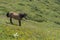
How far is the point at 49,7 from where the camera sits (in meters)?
83.8

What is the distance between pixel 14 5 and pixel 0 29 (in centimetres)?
5139

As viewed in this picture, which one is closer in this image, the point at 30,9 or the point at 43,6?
the point at 30,9

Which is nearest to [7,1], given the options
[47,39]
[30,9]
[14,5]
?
[14,5]

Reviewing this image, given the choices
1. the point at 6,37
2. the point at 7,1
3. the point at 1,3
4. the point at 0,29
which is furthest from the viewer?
the point at 7,1

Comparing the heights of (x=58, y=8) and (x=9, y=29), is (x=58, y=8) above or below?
below

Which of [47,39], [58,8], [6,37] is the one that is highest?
[6,37]

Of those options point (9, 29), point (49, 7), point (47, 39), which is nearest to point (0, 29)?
point (9, 29)

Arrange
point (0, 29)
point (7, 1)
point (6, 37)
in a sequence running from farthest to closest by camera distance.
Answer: point (7, 1)
point (0, 29)
point (6, 37)

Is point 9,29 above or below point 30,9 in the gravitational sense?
above

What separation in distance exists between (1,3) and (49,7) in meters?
22.1

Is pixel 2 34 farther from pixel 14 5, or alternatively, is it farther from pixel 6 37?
pixel 14 5

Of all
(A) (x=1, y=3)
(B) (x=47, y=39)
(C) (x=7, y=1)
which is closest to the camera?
(B) (x=47, y=39)

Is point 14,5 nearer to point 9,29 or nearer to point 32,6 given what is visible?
→ point 32,6

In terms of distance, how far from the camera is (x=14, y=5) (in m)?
72.5
